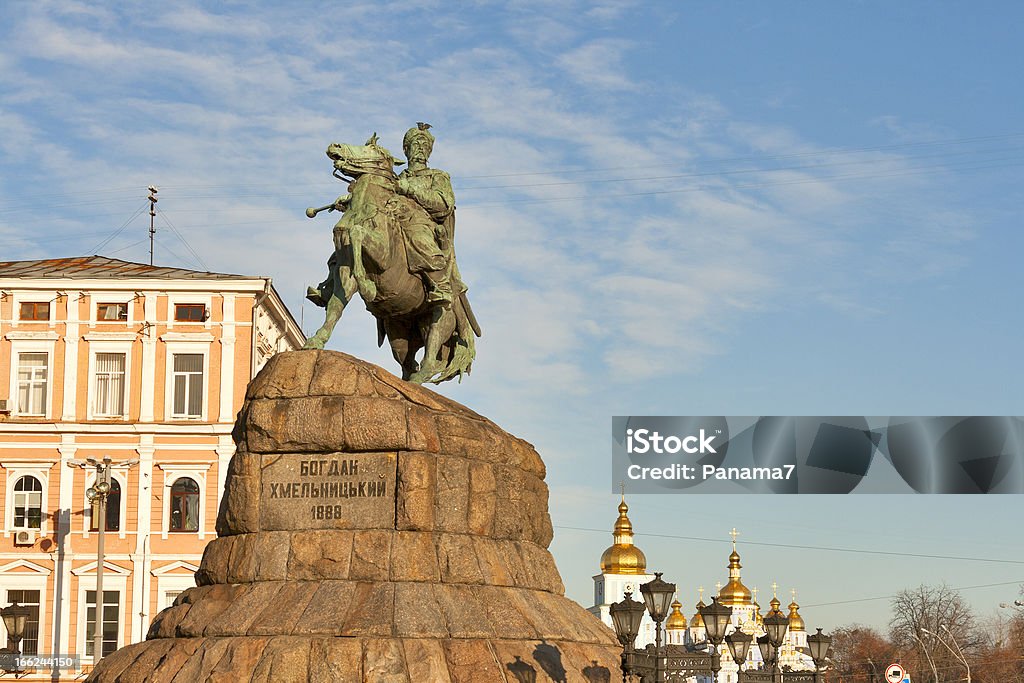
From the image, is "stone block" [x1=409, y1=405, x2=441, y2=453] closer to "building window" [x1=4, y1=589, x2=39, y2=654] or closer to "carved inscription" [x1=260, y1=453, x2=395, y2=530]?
"carved inscription" [x1=260, y1=453, x2=395, y2=530]

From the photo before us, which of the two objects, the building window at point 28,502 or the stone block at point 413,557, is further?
the building window at point 28,502

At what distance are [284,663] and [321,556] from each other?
5.16ft

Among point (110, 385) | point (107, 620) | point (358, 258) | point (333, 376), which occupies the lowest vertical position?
point (107, 620)

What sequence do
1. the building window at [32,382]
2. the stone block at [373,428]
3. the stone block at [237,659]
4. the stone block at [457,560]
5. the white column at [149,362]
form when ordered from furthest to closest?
1. the building window at [32,382]
2. the white column at [149,362]
3. the stone block at [373,428]
4. the stone block at [457,560]
5. the stone block at [237,659]

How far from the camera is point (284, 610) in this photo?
15.4 metres

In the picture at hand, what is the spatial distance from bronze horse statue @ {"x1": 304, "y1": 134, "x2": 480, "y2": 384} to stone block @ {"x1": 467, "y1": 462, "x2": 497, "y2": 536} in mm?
2342

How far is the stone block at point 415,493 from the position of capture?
16.2 metres

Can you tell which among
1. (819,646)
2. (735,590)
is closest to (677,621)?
(735,590)

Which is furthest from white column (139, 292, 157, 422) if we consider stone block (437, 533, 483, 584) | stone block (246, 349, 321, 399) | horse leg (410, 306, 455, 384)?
stone block (437, 533, 483, 584)

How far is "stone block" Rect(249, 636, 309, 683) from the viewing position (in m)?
14.6

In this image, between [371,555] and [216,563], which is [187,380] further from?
[371,555]

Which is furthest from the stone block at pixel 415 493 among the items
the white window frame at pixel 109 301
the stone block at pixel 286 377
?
the white window frame at pixel 109 301

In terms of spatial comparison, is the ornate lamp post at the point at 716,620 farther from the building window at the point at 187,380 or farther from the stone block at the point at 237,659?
the building window at the point at 187,380

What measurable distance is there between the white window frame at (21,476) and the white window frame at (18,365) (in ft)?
4.17
